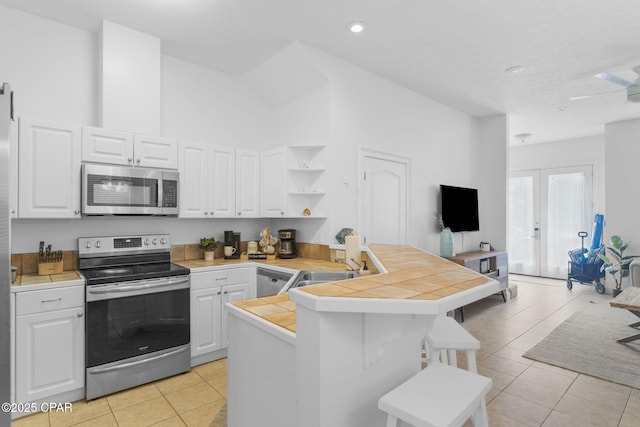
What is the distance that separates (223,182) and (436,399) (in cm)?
297

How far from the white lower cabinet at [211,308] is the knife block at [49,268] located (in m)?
1.02

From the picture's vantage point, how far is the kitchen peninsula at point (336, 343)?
3.71 ft

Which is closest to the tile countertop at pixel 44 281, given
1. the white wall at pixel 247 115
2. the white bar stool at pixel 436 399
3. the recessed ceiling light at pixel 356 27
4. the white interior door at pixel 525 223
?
the white wall at pixel 247 115

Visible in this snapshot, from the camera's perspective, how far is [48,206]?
2.65 m

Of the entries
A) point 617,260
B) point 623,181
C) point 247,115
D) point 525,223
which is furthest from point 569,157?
point 247,115

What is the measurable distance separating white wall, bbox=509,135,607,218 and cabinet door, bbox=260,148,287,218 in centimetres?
647

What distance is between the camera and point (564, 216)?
23.5 ft

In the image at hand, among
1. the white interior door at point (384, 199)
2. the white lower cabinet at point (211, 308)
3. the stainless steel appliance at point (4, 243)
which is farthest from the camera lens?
the white interior door at point (384, 199)

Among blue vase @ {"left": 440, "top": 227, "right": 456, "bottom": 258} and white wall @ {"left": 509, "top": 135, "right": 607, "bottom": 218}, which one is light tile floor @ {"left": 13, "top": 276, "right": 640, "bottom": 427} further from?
white wall @ {"left": 509, "top": 135, "right": 607, "bottom": 218}

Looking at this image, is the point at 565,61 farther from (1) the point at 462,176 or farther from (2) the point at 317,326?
(2) the point at 317,326

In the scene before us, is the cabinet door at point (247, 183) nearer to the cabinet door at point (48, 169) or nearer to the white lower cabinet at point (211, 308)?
the white lower cabinet at point (211, 308)

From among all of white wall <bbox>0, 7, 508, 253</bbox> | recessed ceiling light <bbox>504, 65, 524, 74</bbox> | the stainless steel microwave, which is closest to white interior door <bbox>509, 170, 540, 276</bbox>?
white wall <bbox>0, 7, 508, 253</bbox>

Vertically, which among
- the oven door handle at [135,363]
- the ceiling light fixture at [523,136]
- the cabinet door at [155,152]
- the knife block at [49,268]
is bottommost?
the oven door handle at [135,363]

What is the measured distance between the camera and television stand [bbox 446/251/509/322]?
4703 millimetres
